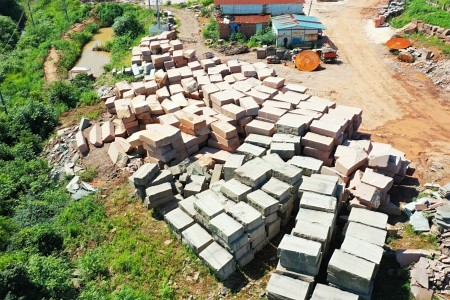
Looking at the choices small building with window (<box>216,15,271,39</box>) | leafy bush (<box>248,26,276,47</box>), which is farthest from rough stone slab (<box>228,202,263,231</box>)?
small building with window (<box>216,15,271,39</box>)

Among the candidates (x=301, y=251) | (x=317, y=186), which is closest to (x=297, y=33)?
(x=317, y=186)

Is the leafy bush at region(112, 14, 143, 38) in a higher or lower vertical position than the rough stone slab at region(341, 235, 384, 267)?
higher

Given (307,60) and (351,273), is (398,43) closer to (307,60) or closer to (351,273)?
(307,60)

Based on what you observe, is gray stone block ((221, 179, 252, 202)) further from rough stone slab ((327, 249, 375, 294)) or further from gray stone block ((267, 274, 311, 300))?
rough stone slab ((327, 249, 375, 294))

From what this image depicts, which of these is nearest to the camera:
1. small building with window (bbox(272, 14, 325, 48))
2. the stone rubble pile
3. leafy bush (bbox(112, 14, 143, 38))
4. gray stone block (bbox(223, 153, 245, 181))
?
the stone rubble pile

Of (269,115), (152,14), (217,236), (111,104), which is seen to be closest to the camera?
(217,236)

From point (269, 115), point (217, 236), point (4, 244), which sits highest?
point (269, 115)

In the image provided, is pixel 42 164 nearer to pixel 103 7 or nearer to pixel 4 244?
pixel 4 244

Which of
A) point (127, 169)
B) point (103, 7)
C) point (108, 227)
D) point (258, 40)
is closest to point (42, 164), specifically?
point (127, 169)
